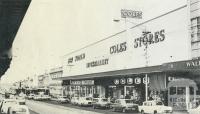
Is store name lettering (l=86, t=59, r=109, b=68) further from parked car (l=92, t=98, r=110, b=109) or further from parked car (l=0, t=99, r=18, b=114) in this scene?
parked car (l=0, t=99, r=18, b=114)

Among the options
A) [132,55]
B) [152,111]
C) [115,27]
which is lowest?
[152,111]

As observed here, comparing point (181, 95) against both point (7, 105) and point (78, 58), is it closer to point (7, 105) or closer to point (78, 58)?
point (7, 105)

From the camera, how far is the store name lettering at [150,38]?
74506 mm

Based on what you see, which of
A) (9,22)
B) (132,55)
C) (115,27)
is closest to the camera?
(9,22)

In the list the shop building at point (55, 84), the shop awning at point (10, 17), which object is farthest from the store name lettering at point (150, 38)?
the shop building at point (55, 84)

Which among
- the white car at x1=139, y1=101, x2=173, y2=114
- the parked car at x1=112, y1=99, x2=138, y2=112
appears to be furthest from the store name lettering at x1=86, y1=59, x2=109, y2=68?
the white car at x1=139, y1=101, x2=173, y2=114

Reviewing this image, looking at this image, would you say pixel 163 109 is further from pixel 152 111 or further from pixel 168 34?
pixel 168 34

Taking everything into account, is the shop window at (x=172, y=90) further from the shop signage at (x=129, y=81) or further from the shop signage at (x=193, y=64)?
the shop signage at (x=129, y=81)

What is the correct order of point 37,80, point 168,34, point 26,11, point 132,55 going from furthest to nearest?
point 37,80 < point 132,55 < point 168,34 < point 26,11

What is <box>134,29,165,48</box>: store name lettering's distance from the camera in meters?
74.5

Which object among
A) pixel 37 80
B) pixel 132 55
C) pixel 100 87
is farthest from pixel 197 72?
pixel 37 80

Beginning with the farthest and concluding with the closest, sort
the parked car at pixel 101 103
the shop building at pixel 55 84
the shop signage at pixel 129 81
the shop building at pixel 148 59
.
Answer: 1. the shop building at pixel 55 84
2. the shop signage at pixel 129 81
3. the parked car at pixel 101 103
4. the shop building at pixel 148 59

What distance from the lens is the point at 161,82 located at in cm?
6531

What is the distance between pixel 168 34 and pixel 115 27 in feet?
90.8
